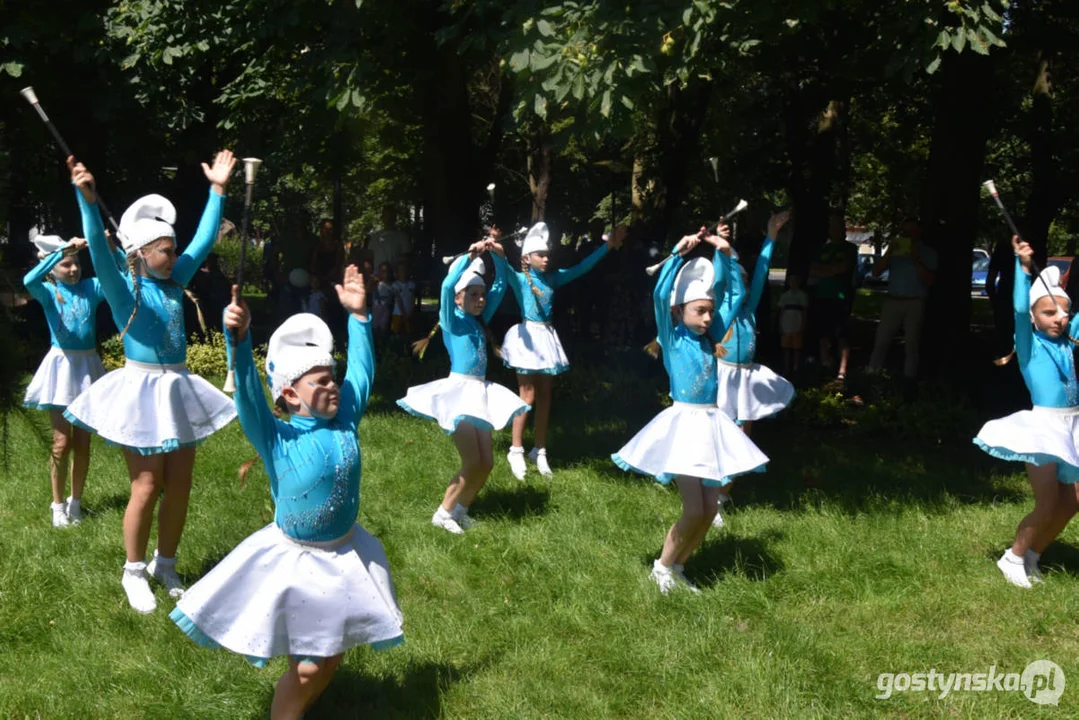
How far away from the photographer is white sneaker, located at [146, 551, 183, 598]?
610 cm

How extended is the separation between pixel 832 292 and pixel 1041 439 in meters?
7.79

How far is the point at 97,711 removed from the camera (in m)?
4.80

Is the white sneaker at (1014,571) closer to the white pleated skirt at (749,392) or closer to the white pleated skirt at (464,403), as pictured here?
the white pleated skirt at (749,392)

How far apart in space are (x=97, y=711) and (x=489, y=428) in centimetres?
329

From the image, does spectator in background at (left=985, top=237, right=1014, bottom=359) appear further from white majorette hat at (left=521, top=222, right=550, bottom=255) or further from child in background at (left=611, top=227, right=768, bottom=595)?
child in background at (left=611, top=227, right=768, bottom=595)

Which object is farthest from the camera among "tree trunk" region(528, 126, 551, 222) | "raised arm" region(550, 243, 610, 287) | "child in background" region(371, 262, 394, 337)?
"tree trunk" region(528, 126, 551, 222)

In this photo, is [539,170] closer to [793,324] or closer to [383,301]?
[383,301]

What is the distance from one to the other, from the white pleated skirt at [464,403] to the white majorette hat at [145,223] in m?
2.22

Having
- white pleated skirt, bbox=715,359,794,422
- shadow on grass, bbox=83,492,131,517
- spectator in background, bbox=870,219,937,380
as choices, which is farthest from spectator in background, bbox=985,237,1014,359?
shadow on grass, bbox=83,492,131,517

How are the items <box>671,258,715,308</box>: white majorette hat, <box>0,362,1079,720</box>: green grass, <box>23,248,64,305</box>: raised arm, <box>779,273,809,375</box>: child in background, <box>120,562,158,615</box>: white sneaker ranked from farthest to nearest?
<box>779,273,809,375</box>: child in background < <box>23,248,64,305</box>: raised arm < <box>671,258,715,308</box>: white majorette hat < <box>120,562,158,615</box>: white sneaker < <box>0,362,1079,720</box>: green grass

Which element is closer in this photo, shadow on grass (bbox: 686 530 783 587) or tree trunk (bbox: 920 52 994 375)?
shadow on grass (bbox: 686 530 783 587)

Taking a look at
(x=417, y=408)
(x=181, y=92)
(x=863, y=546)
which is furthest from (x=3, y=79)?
(x=863, y=546)

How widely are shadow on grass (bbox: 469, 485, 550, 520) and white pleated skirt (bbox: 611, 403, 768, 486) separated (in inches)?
59.0

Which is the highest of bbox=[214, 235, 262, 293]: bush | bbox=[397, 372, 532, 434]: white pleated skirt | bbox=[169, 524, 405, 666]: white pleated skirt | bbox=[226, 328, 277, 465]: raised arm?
bbox=[226, 328, 277, 465]: raised arm
